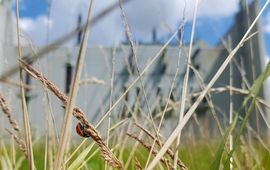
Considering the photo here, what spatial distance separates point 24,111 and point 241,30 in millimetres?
13638

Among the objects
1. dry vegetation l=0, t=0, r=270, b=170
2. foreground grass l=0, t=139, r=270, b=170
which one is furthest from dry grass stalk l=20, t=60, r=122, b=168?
foreground grass l=0, t=139, r=270, b=170

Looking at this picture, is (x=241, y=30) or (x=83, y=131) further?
(x=241, y=30)

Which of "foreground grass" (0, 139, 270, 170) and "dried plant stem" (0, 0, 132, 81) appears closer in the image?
"dried plant stem" (0, 0, 132, 81)

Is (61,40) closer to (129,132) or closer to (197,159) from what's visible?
(129,132)

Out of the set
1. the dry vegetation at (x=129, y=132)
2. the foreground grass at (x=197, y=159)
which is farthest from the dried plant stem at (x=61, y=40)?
the foreground grass at (x=197, y=159)

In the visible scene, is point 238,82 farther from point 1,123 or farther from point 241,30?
point 1,123

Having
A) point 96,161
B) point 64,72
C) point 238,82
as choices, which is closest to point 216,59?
point 238,82

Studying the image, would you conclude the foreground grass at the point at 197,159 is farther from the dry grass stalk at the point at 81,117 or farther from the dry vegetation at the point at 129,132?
the dry grass stalk at the point at 81,117

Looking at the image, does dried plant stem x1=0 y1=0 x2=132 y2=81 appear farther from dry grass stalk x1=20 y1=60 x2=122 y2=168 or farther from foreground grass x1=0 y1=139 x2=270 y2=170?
foreground grass x1=0 y1=139 x2=270 y2=170

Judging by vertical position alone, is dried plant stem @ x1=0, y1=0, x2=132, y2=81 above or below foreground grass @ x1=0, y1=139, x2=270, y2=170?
above

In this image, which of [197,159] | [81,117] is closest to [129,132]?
[81,117]

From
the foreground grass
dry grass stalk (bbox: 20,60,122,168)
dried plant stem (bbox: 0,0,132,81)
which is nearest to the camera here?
dried plant stem (bbox: 0,0,132,81)

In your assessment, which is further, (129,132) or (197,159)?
(197,159)

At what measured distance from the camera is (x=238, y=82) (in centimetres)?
1283
